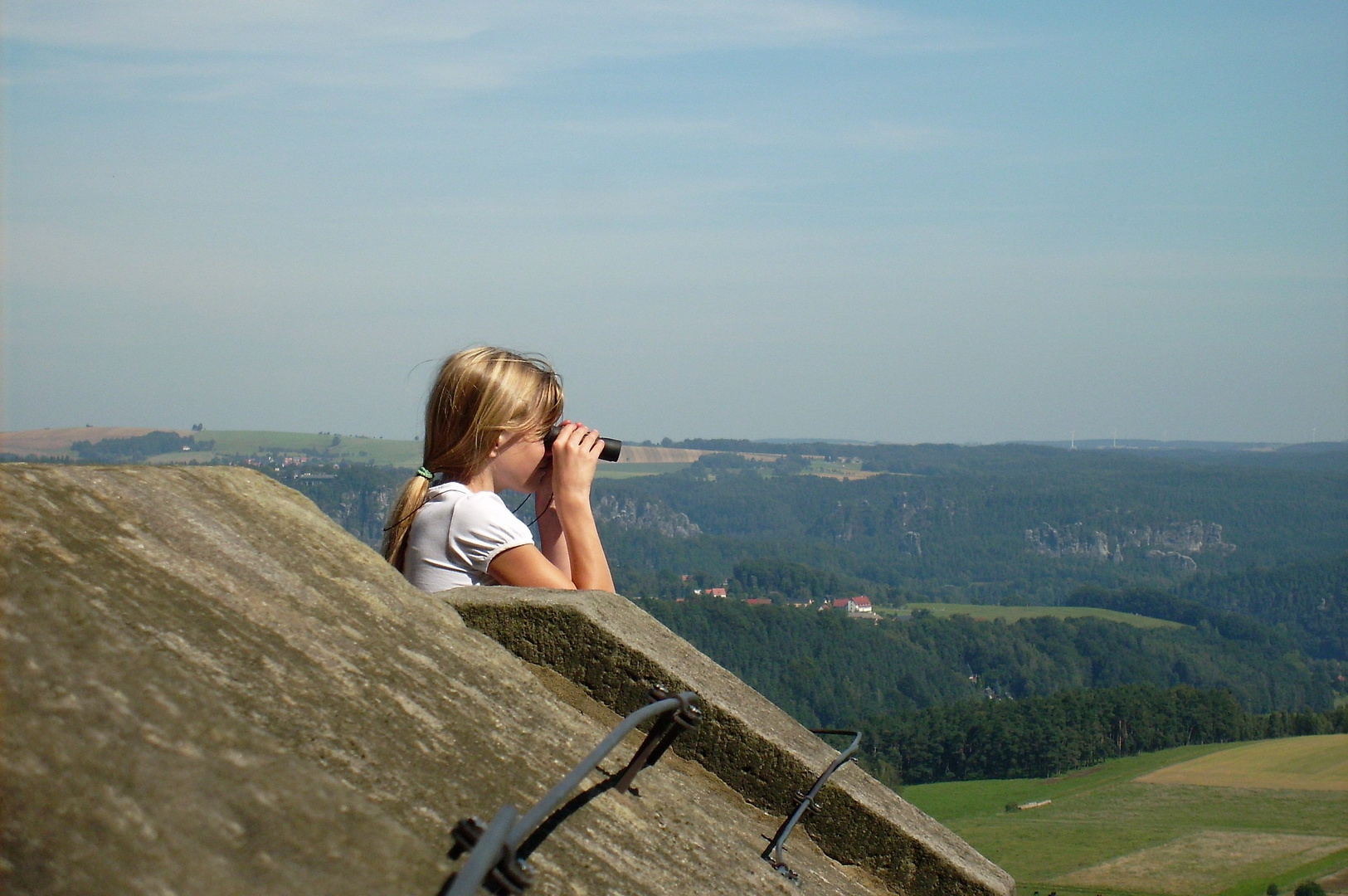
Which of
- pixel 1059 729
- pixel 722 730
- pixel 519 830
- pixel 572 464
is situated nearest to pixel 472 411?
pixel 572 464

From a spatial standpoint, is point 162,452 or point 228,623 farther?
point 162,452

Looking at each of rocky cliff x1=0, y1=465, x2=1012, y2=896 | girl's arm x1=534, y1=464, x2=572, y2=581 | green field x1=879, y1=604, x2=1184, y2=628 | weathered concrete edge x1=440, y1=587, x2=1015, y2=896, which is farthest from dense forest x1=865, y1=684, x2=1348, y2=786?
rocky cliff x1=0, y1=465, x2=1012, y2=896

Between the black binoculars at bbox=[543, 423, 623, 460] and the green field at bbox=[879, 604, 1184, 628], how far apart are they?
155620 mm

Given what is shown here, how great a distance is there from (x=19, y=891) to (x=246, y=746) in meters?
0.39

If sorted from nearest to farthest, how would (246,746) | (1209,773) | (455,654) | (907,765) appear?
(246,746) → (455,654) → (1209,773) → (907,765)

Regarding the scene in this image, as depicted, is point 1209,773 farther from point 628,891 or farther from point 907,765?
point 628,891

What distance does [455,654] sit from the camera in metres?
2.41

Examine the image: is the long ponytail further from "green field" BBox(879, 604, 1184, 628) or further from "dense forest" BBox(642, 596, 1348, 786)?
"green field" BBox(879, 604, 1184, 628)

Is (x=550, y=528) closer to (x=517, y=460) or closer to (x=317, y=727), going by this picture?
(x=517, y=460)

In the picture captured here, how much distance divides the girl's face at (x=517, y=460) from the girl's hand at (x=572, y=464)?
0.20 ft

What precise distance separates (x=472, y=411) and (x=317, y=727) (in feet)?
6.51

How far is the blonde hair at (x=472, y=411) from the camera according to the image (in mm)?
3652

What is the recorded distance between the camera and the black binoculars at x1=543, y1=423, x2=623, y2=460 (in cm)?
385

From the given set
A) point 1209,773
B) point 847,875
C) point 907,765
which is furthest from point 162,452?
point 847,875
